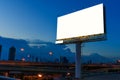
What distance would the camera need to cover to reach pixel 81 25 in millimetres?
45812

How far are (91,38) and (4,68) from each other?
67.2 meters

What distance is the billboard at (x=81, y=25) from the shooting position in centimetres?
4241

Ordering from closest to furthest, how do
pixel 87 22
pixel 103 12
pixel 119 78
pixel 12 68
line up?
1. pixel 103 12
2. pixel 87 22
3. pixel 119 78
4. pixel 12 68

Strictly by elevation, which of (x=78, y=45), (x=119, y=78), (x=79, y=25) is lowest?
(x=119, y=78)

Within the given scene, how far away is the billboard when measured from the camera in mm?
42406

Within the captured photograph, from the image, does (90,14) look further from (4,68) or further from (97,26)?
(4,68)

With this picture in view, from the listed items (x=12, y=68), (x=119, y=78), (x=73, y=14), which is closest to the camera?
(x=73, y=14)

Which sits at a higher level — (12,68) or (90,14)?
(90,14)

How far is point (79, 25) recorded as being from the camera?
46219 millimetres

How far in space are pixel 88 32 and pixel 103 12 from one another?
3.99 meters

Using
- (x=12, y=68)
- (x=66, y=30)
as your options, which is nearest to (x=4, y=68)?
(x=12, y=68)

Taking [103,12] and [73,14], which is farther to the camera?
[73,14]

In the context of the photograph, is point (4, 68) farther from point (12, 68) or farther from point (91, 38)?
point (91, 38)

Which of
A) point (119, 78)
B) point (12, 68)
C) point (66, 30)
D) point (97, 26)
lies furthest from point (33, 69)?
point (97, 26)
